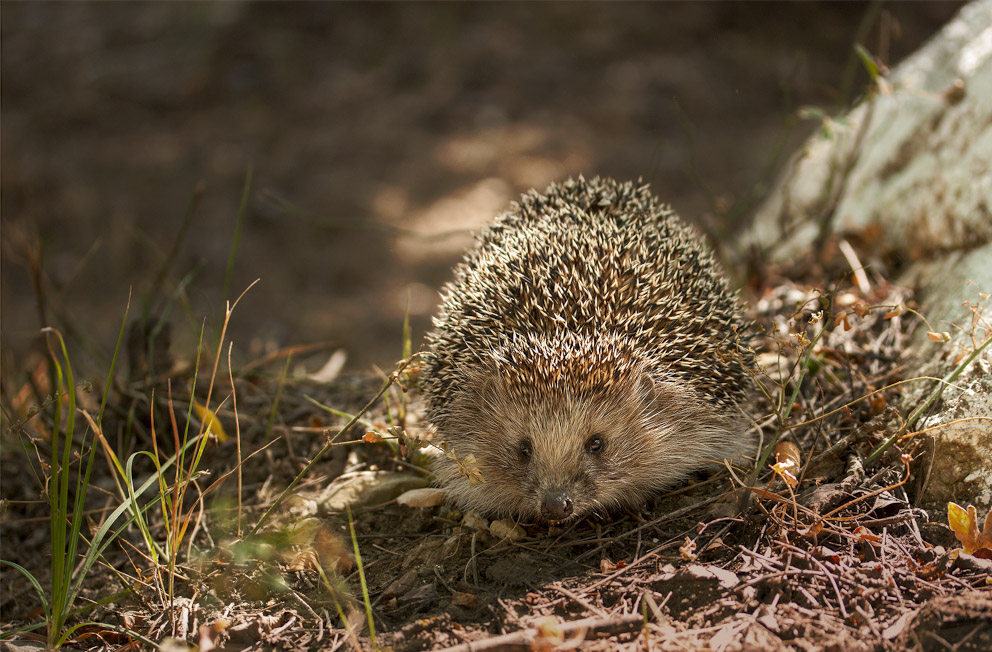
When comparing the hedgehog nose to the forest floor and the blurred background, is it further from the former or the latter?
the blurred background

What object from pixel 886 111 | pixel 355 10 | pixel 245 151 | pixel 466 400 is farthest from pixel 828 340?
pixel 355 10

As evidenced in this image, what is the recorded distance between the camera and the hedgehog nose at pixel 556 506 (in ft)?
10.4

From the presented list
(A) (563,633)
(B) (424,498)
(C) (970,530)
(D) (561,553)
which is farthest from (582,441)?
(C) (970,530)

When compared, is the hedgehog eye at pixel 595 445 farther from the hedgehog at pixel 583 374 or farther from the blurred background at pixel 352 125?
the blurred background at pixel 352 125

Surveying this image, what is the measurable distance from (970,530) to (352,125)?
9.62 meters

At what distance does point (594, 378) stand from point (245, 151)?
332 inches

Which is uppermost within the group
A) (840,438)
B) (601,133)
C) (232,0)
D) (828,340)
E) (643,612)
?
(232,0)

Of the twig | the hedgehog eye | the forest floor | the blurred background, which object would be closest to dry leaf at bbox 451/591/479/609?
the forest floor

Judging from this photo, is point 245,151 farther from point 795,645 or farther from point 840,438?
point 795,645

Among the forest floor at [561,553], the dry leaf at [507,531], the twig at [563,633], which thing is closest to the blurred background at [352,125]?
the forest floor at [561,553]

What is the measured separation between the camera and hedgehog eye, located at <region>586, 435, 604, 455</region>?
137 inches

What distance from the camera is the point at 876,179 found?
552 cm

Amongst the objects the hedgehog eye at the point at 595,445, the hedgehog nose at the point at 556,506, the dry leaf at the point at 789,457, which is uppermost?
the dry leaf at the point at 789,457

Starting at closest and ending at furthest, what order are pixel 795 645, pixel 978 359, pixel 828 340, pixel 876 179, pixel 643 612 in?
pixel 795 645 < pixel 643 612 < pixel 978 359 < pixel 828 340 < pixel 876 179
